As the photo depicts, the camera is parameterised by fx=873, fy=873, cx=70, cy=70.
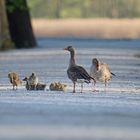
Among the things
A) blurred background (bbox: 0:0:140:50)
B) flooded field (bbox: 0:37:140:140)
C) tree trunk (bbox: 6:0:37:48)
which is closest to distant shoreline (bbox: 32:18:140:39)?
blurred background (bbox: 0:0:140:50)

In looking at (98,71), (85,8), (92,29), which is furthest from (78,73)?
(85,8)

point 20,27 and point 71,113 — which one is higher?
point 71,113

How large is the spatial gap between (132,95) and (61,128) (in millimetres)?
5780

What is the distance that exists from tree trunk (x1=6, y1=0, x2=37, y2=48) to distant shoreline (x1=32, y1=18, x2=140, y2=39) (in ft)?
65.4

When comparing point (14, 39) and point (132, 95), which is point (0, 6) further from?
point (132, 95)

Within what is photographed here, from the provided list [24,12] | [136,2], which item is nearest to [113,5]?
[136,2]

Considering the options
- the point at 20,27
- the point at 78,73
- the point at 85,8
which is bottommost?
the point at 85,8

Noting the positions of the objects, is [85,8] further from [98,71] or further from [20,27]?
[98,71]

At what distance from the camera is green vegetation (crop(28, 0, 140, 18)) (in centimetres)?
12219

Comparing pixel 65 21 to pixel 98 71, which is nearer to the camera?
pixel 98 71

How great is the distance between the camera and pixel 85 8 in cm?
12531

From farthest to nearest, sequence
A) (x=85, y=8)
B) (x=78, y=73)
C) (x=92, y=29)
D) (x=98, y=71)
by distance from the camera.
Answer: (x=85, y=8) → (x=92, y=29) → (x=98, y=71) → (x=78, y=73)

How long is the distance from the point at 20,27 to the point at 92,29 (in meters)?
26.9

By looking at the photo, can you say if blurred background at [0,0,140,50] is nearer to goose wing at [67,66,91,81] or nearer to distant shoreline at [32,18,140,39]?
distant shoreline at [32,18,140,39]
